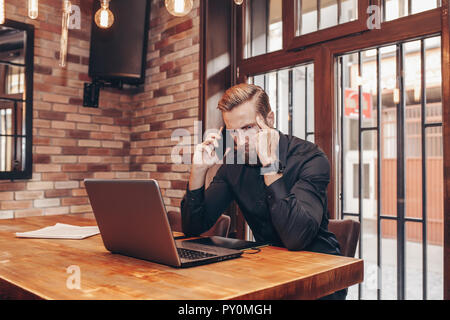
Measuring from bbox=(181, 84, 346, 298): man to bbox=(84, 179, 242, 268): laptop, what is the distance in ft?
0.89

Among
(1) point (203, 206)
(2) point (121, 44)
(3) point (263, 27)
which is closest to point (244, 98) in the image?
(1) point (203, 206)

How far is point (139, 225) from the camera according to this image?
1.12m

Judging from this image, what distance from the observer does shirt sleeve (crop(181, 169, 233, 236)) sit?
69.6 inches

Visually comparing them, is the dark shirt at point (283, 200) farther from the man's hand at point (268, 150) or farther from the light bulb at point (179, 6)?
Result: the light bulb at point (179, 6)

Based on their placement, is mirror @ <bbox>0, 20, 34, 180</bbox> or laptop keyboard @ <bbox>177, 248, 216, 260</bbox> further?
mirror @ <bbox>0, 20, 34, 180</bbox>

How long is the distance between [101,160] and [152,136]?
0.49 meters

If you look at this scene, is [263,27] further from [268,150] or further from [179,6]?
[268,150]

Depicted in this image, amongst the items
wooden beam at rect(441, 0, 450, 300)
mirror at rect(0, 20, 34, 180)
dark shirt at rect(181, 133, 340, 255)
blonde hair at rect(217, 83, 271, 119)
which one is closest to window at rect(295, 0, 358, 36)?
wooden beam at rect(441, 0, 450, 300)

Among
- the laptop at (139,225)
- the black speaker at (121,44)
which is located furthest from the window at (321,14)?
the laptop at (139,225)

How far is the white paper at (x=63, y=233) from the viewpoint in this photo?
164 cm

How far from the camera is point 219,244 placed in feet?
4.81

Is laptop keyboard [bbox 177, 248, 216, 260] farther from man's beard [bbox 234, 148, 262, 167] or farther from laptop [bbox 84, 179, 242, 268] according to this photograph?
man's beard [bbox 234, 148, 262, 167]

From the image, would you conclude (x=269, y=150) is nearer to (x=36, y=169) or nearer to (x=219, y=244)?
(x=219, y=244)

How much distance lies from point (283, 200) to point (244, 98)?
1.69 ft
